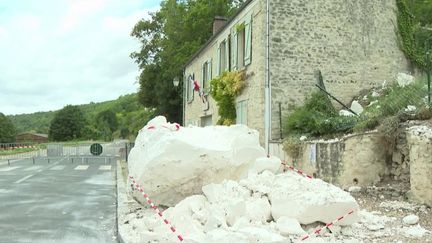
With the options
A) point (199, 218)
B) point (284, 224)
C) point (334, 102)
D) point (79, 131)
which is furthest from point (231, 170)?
point (79, 131)

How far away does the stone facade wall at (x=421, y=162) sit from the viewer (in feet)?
28.0

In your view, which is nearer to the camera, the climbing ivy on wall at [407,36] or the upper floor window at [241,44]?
the upper floor window at [241,44]

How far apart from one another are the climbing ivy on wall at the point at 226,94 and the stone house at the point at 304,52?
0.42 m

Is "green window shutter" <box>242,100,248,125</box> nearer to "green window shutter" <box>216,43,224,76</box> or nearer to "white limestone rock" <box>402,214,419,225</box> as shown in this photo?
"green window shutter" <box>216,43,224,76</box>

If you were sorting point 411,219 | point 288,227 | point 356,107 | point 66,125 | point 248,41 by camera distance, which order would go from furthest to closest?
point 66,125 < point 248,41 < point 356,107 < point 411,219 < point 288,227

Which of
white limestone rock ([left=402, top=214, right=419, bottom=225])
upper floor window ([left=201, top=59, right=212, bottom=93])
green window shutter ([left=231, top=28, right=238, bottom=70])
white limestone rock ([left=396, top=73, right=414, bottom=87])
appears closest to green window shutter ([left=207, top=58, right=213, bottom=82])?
upper floor window ([left=201, top=59, right=212, bottom=93])

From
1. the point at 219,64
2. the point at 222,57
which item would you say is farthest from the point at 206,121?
the point at 222,57

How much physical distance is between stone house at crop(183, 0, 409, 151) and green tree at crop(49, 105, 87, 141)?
67381 mm

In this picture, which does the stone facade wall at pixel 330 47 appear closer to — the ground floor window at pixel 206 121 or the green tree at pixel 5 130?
the ground floor window at pixel 206 121

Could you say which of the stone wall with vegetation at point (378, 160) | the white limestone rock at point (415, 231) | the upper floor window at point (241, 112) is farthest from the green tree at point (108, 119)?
the white limestone rock at point (415, 231)

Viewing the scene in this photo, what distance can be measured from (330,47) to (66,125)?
231 feet

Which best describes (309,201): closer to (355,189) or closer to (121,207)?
(355,189)

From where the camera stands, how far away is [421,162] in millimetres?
8680

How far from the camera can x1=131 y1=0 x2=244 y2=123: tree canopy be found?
32156mm
